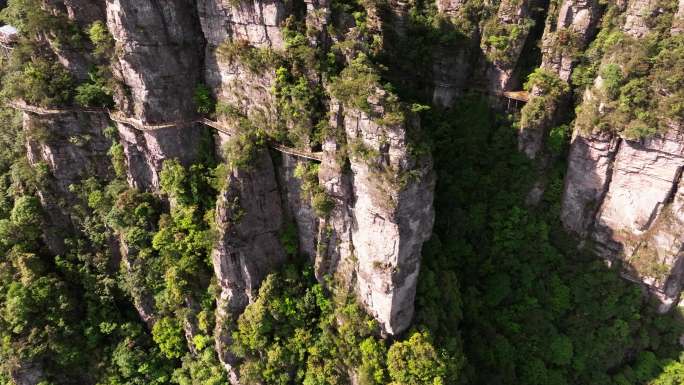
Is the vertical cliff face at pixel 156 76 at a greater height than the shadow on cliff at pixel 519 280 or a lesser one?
greater

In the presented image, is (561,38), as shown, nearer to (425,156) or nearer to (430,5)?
(430,5)

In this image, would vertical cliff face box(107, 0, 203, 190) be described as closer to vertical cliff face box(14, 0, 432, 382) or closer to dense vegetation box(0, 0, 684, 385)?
vertical cliff face box(14, 0, 432, 382)

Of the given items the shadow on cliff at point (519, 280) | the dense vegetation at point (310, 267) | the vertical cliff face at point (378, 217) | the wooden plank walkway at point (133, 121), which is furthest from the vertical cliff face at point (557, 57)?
the wooden plank walkway at point (133, 121)

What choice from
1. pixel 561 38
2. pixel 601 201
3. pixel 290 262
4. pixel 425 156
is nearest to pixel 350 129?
pixel 425 156

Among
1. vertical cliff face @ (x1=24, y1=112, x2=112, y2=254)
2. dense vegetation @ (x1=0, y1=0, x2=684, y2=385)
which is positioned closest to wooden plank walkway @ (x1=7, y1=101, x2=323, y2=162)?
vertical cliff face @ (x1=24, y1=112, x2=112, y2=254)

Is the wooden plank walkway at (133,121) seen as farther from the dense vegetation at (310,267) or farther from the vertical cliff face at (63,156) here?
the dense vegetation at (310,267)

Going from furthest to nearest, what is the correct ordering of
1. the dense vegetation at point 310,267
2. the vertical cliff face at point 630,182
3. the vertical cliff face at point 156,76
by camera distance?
the vertical cliff face at point 630,182 → the dense vegetation at point 310,267 → the vertical cliff face at point 156,76
